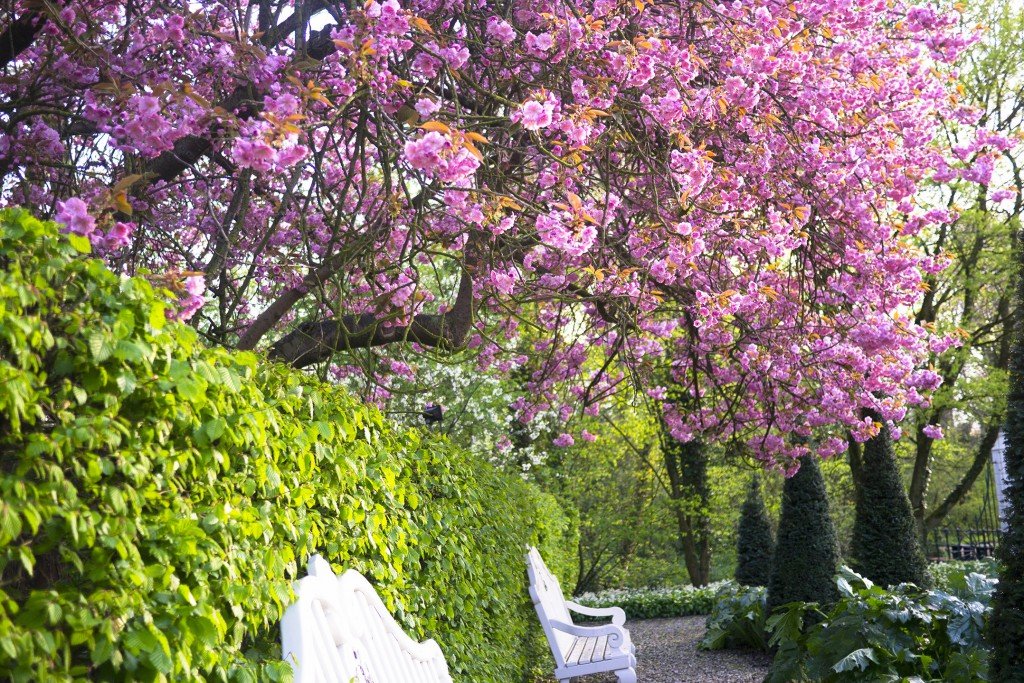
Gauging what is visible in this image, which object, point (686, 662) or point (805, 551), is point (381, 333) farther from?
point (686, 662)

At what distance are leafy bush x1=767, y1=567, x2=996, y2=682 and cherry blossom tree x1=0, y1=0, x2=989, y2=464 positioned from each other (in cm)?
210

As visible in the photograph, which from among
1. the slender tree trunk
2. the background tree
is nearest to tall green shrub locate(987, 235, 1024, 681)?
the background tree

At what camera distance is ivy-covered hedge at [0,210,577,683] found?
154cm

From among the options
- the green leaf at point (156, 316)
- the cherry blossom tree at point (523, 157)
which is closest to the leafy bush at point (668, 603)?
the cherry blossom tree at point (523, 157)

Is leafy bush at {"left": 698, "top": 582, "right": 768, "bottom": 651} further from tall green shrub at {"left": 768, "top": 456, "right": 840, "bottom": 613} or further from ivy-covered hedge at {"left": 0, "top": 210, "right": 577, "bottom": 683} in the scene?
ivy-covered hedge at {"left": 0, "top": 210, "right": 577, "bottom": 683}

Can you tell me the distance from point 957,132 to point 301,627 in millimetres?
17165

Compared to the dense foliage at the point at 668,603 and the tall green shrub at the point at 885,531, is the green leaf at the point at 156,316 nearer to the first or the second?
the tall green shrub at the point at 885,531

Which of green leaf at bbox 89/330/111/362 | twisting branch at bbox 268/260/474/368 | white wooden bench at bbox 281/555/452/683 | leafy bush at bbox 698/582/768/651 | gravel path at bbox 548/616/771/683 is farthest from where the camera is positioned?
leafy bush at bbox 698/582/768/651

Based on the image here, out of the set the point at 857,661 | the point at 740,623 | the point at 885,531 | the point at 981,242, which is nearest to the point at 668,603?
the point at 740,623

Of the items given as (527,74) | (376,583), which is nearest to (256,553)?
(376,583)

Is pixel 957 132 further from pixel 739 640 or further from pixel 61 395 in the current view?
pixel 61 395

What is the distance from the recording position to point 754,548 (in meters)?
13.6

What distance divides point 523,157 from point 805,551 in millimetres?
5306

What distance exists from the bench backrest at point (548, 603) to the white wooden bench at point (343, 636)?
9.91ft
